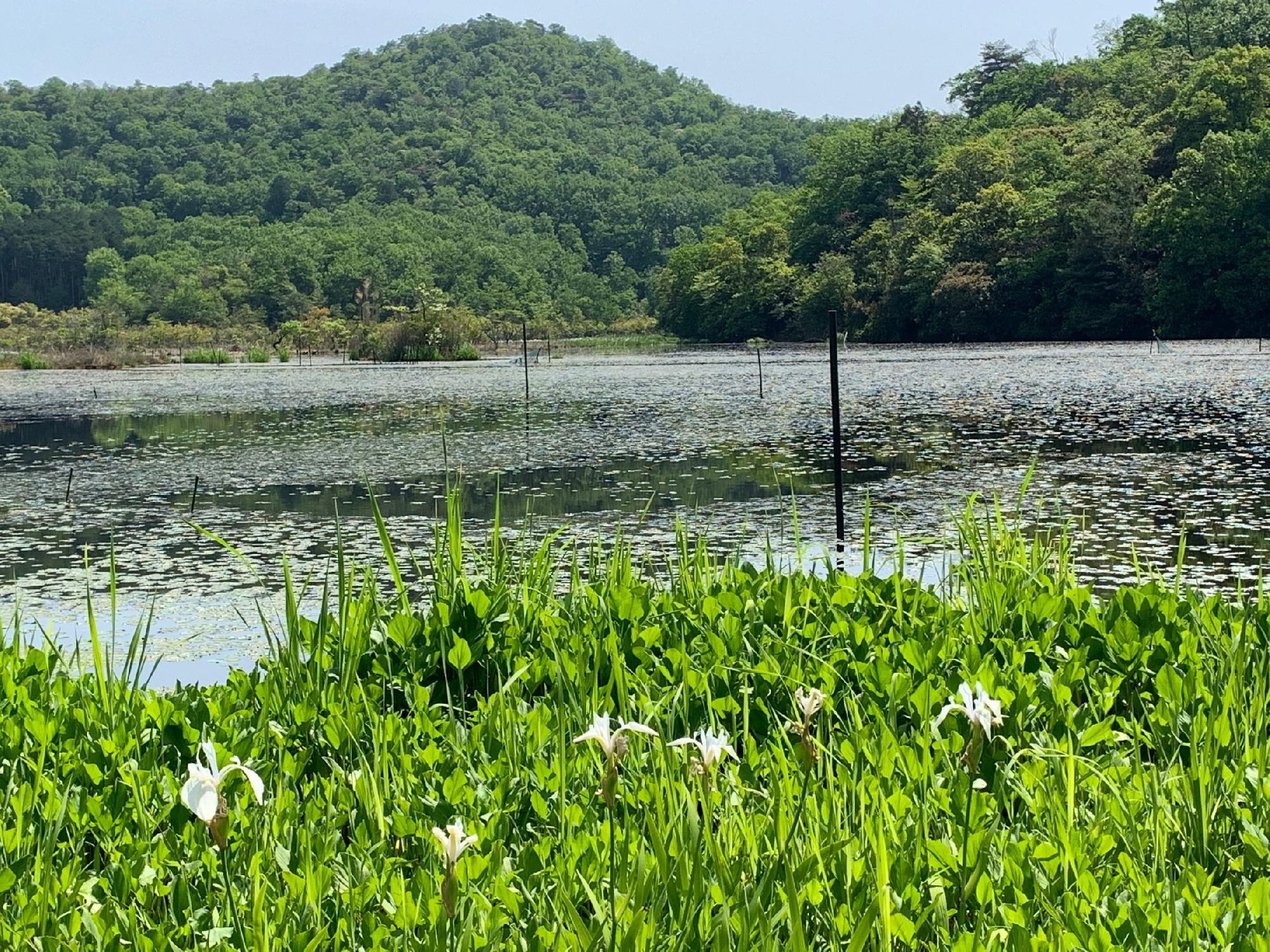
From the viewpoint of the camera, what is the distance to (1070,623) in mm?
3486

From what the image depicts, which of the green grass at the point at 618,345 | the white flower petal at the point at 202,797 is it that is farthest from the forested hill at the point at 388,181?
the white flower petal at the point at 202,797

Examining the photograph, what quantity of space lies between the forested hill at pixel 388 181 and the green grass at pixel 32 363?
31.7m

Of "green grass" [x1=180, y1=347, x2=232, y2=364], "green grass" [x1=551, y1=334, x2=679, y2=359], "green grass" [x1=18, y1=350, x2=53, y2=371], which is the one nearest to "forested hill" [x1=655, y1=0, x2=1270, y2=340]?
"green grass" [x1=551, y1=334, x2=679, y2=359]

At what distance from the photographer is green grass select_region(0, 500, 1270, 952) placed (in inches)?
74.0

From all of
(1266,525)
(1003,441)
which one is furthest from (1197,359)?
(1266,525)

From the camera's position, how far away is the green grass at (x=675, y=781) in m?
1.88

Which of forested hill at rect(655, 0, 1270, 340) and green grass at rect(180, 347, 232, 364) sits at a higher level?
forested hill at rect(655, 0, 1270, 340)

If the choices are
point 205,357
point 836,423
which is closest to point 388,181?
point 205,357

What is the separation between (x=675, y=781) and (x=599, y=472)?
9.60m

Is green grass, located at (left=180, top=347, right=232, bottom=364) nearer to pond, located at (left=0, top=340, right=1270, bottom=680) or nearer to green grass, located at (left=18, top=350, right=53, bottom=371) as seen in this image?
green grass, located at (left=18, top=350, right=53, bottom=371)

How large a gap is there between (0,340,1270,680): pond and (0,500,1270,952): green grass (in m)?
0.94

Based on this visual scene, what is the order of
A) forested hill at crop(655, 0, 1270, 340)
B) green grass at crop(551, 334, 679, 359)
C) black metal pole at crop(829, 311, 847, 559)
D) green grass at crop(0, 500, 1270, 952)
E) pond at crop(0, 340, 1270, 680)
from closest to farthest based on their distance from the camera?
green grass at crop(0, 500, 1270, 952)
black metal pole at crop(829, 311, 847, 559)
pond at crop(0, 340, 1270, 680)
forested hill at crop(655, 0, 1270, 340)
green grass at crop(551, 334, 679, 359)

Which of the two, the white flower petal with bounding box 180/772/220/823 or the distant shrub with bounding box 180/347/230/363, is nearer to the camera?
the white flower petal with bounding box 180/772/220/823

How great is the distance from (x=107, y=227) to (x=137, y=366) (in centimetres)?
5755
